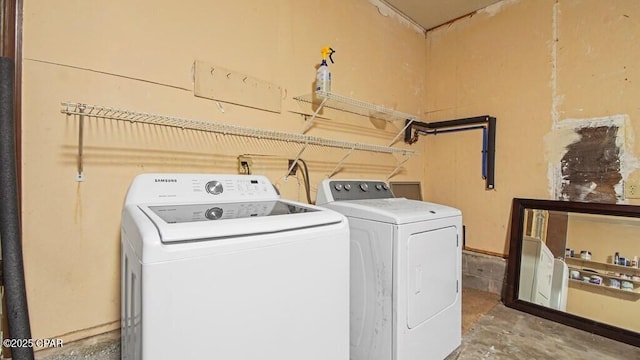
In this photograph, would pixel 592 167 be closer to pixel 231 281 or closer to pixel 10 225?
pixel 231 281

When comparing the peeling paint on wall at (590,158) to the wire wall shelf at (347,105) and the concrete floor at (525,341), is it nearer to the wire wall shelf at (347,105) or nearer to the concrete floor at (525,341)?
the concrete floor at (525,341)

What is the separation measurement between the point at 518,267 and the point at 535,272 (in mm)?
106

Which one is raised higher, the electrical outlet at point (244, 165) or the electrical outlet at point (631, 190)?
the electrical outlet at point (244, 165)

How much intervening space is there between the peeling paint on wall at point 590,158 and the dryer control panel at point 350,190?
4.04 ft

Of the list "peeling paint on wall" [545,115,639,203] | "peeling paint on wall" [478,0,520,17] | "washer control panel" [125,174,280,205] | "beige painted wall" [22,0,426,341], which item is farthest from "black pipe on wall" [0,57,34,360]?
"peeling paint on wall" [478,0,520,17]

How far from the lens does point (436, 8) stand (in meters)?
2.54

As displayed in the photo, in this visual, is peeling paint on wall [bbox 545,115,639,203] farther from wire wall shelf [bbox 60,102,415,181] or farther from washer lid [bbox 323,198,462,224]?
wire wall shelf [bbox 60,102,415,181]

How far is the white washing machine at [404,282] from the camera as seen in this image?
4.44ft

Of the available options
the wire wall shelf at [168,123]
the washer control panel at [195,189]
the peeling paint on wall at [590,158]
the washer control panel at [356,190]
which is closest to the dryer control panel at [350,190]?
the washer control panel at [356,190]

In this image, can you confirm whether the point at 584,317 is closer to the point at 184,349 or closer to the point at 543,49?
the point at 543,49

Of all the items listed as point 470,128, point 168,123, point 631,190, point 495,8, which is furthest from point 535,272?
point 168,123

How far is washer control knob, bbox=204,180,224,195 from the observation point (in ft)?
4.34

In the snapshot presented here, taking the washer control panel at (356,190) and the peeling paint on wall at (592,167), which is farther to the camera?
the peeling paint on wall at (592,167)

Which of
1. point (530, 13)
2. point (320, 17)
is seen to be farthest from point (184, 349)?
point (530, 13)
